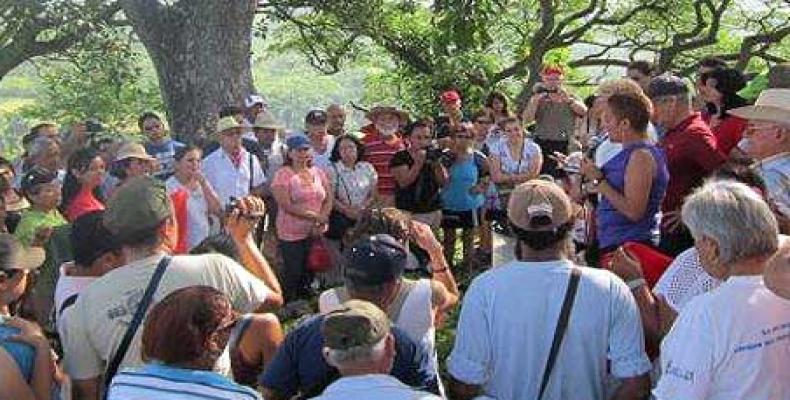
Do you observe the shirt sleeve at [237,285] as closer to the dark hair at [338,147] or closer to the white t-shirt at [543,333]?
the white t-shirt at [543,333]

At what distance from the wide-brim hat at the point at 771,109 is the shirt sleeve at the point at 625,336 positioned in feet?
4.19

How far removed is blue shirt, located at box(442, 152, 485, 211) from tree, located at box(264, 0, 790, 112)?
255 centimetres

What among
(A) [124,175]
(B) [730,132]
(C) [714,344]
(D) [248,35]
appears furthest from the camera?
(D) [248,35]

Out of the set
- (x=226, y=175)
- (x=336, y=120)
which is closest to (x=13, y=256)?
(x=226, y=175)

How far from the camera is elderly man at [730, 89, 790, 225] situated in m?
4.00

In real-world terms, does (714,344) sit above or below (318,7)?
below

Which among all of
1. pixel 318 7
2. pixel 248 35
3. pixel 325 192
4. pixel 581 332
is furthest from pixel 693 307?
pixel 318 7

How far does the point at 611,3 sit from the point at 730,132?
52.5ft

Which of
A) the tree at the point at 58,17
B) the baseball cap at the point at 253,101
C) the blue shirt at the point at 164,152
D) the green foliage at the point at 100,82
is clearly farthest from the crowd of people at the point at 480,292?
the green foliage at the point at 100,82

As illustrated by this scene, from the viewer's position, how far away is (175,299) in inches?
111

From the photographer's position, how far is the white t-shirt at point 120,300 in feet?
11.0

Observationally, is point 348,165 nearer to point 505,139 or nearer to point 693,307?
point 505,139

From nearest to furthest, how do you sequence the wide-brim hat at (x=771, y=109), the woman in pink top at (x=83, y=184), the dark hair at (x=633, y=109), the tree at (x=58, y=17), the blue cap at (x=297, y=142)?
1. the wide-brim hat at (x=771, y=109)
2. the dark hair at (x=633, y=109)
3. the woman in pink top at (x=83, y=184)
4. the blue cap at (x=297, y=142)
5. the tree at (x=58, y=17)

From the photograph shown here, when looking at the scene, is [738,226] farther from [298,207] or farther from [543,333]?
[298,207]
